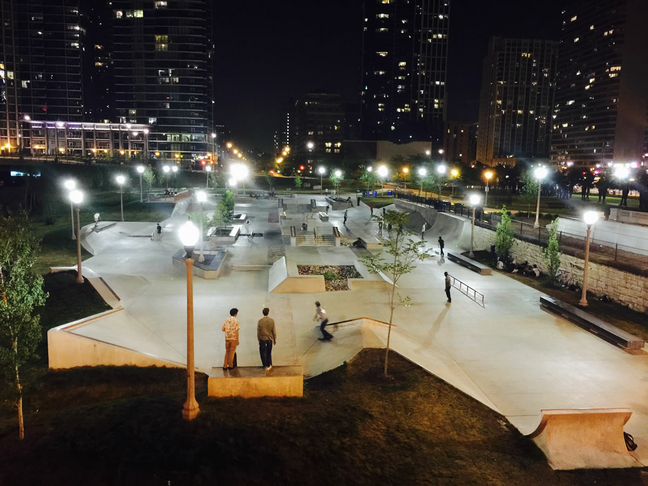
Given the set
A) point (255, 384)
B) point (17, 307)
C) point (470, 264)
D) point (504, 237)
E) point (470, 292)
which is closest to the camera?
point (17, 307)

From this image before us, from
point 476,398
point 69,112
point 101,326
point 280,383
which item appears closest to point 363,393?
point 280,383

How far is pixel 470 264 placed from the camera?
969 inches

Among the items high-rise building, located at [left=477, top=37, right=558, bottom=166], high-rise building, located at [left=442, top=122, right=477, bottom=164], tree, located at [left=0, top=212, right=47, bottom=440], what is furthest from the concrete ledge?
high-rise building, located at [left=477, top=37, right=558, bottom=166]

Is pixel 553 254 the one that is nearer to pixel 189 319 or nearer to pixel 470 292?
pixel 470 292

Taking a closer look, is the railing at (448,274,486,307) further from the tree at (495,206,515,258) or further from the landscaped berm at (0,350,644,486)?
the landscaped berm at (0,350,644,486)

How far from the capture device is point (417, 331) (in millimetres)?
14727

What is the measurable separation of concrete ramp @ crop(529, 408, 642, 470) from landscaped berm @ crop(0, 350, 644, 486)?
0.73 feet

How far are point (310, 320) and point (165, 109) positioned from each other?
131m

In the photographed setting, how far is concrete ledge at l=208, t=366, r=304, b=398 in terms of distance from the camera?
858cm

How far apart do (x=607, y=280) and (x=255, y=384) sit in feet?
54.2

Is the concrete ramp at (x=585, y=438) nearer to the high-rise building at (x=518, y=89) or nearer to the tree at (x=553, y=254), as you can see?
the tree at (x=553, y=254)

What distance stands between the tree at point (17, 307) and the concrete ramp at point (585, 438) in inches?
329

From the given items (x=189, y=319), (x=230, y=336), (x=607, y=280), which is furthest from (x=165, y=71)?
(x=189, y=319)

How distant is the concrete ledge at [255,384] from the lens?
28.1 ft
